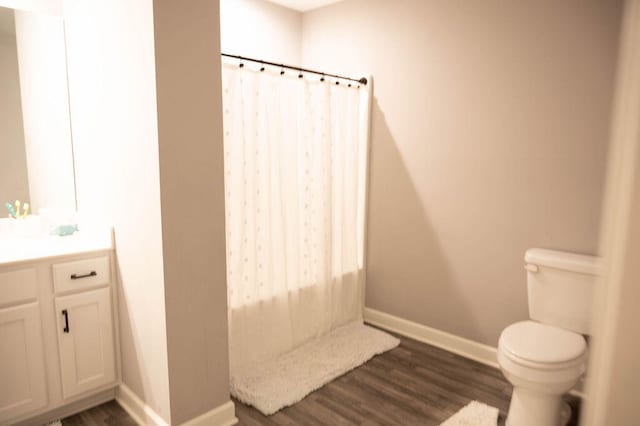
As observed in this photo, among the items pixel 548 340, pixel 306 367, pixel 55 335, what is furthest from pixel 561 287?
pixel 55 335

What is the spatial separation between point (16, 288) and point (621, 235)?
215 centimetres

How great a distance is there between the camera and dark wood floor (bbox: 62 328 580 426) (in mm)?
2049

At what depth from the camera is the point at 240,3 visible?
A: 2.92m

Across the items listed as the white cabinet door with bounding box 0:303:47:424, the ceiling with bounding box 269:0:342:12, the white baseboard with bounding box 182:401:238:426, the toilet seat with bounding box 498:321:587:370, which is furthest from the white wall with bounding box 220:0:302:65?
the toilet seat with bounding box 498:321:587:370

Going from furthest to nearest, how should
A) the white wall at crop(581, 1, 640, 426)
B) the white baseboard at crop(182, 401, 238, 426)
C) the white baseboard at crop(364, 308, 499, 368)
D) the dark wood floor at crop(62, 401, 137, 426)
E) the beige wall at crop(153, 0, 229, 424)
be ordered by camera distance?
the white baseboard at crop(364, 308, 499, 368) < the dark wood floor at crop(62, 401, 137, 426) < the white baseboard at crop(182, 401, 238, 426) < the beige wall at crop(153, 0, 229, 424) < the white wall at crop(581, 1, 640, 426)

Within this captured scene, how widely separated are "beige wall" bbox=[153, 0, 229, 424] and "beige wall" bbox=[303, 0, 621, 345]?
148cm

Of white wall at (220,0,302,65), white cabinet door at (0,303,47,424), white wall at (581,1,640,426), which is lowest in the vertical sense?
white cabinet door at (0,303,47,424)

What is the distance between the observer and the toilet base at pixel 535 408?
1851 mm

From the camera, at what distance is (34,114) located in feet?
7.20

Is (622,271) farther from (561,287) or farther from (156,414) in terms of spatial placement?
(156,414)

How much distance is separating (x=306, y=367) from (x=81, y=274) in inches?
52.9

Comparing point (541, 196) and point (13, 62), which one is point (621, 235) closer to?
point (541, 196)

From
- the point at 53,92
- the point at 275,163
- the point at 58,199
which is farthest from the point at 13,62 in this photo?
the point at 275,163

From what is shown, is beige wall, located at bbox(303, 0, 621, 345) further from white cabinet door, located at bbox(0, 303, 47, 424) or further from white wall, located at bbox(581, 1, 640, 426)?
white cabinet door, located at bbox(0, 303, 47, 424)
